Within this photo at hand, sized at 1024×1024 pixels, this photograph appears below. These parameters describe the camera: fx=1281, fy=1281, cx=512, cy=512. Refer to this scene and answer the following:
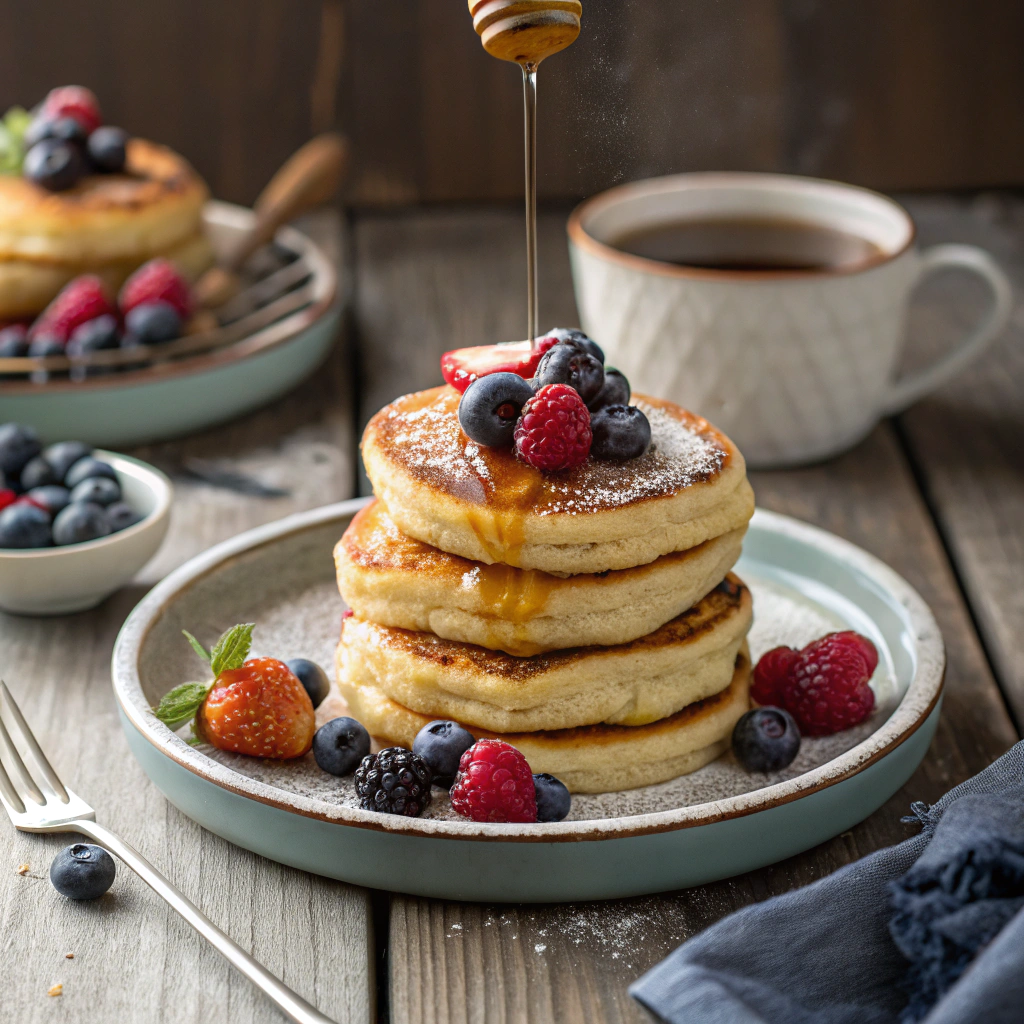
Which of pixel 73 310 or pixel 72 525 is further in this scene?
pixel 73 310

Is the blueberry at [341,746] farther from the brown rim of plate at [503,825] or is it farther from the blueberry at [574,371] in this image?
the blueberry at [574,371]

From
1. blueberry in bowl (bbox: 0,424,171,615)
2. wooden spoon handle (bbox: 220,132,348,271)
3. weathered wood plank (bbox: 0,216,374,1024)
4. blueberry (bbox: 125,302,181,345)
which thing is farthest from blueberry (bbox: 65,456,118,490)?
wooden spoon handle (bbox: 220,132,348,271)

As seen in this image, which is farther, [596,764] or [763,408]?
[763,408]

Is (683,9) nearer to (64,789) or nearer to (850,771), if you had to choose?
(850,771)

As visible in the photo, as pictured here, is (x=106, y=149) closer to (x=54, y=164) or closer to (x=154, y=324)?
(x=54, y=164)

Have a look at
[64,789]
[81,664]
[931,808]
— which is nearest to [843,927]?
[931,808]

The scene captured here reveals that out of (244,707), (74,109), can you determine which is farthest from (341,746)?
(74,109)
